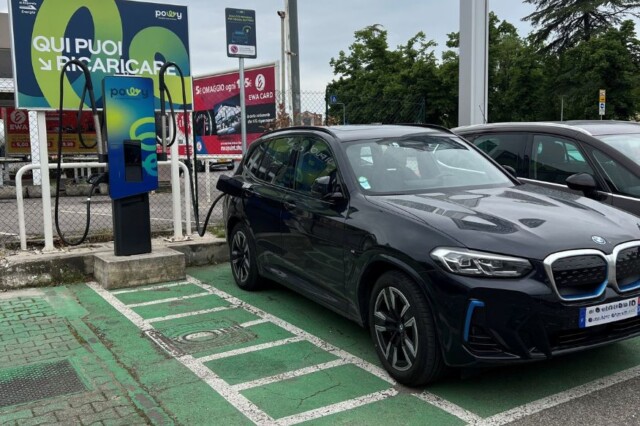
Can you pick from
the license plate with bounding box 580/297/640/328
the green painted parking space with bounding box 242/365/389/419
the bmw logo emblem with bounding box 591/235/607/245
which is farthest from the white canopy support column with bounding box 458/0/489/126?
the green painted parking space with bounding box 242/365/389/419

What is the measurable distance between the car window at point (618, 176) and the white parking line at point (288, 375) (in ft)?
9.87

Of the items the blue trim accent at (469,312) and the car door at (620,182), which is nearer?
the blue trim accent at (469,312)

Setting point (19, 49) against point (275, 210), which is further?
point (19, 49)

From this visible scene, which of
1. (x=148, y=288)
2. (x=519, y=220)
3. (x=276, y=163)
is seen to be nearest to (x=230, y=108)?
(x=148, y=288)

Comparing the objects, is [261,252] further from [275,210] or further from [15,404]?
[15,404]

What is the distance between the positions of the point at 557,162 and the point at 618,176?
0.67 meters

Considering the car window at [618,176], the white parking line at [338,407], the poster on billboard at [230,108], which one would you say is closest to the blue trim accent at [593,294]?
the white parking line at [338,407]

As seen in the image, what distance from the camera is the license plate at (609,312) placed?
11.1ft

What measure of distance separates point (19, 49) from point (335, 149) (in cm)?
424

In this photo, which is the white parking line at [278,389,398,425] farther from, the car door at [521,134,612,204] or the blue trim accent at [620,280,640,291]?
the car door at [521,134,612,204]

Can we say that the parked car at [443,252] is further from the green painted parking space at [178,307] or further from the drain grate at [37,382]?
the drain grate at [37,382]

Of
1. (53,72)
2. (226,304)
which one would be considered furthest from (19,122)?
(226,304)

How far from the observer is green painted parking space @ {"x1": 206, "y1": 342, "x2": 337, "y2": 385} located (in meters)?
4.15

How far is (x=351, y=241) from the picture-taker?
423 cm
